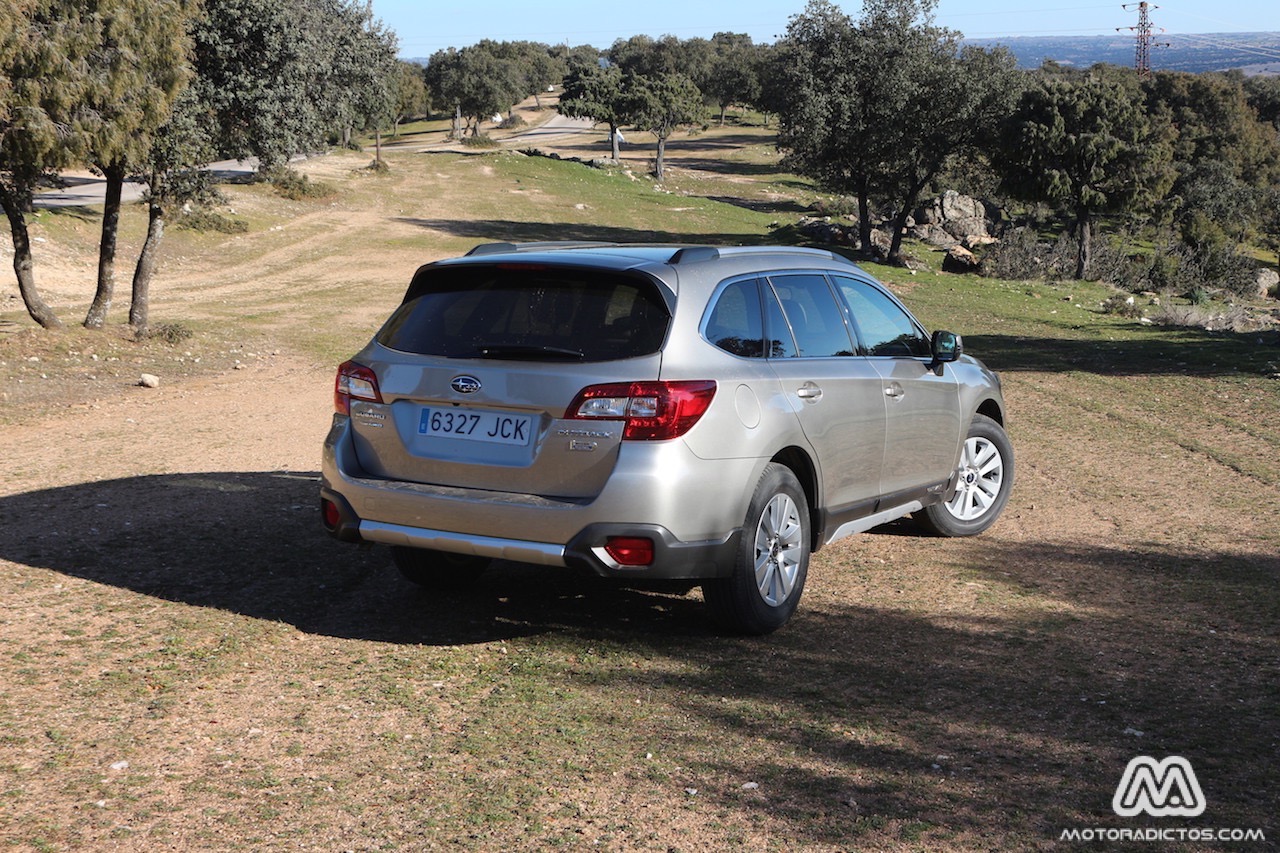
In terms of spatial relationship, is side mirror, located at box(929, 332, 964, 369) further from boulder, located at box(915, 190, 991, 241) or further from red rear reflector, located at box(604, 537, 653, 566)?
boulder, located at box(915, 190, 991, 241)

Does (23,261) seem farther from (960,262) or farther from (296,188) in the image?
(296,188)

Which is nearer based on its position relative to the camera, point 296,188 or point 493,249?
point 493,249

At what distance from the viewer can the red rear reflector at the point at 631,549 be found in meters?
4.99

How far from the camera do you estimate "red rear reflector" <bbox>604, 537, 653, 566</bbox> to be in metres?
4.99

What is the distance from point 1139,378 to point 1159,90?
74889mm

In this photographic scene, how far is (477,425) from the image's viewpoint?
5.21 meters

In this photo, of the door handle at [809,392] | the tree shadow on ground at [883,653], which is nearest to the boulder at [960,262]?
the tree shadow on ground at [883,653]

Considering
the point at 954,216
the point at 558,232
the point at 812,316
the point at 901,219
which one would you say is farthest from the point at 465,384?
the point at 954,216

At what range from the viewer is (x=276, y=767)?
4.11 meters

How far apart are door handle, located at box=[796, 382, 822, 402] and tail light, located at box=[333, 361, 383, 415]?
6.26 ft

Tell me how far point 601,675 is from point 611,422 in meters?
1.06

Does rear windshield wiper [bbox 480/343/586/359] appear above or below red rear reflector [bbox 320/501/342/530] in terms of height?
above

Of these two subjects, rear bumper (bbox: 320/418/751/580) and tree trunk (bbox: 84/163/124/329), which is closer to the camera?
rear bumper (bbox: 320/418/751/580)

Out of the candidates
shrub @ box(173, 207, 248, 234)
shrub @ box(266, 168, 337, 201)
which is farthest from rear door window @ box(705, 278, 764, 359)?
shrub @ box(266, 168, 337, 201)
